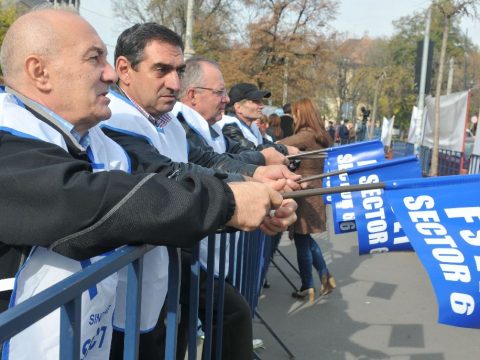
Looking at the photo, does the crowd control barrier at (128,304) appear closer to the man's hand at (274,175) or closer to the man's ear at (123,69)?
the man's hand at (274,175)

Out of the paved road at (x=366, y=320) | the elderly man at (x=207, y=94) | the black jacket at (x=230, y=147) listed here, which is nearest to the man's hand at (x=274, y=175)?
the black jacket at (x=230, y=147)

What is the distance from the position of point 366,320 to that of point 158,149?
309 cm

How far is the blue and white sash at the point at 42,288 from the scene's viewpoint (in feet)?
4.52

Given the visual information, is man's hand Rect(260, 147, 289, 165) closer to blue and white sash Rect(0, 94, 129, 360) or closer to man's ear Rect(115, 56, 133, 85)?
man's ear Rect(115, 56, 133, 85)

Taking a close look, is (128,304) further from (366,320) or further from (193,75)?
(366,320)

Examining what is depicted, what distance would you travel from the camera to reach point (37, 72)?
5.46 feet

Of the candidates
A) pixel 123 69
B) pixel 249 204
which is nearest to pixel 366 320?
pixel 123 69

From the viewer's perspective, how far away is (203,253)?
2645 mm

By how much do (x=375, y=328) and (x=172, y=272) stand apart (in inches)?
125

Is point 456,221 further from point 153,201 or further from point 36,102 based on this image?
point 36,102

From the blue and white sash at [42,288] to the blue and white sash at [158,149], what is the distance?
0.34 m

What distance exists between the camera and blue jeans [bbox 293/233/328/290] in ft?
17.7

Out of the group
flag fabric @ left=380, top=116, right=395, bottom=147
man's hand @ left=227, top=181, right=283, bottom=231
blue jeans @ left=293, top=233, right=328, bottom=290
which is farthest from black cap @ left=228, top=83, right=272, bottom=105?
flag fabric @ left=380, top=116, right=395, bottom=147

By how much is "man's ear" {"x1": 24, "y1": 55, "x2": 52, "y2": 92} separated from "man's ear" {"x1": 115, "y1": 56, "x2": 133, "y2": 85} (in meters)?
0.97
